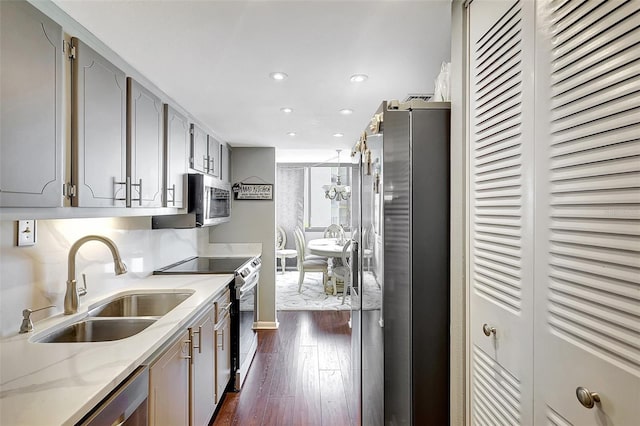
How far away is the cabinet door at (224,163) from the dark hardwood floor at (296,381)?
196 cm

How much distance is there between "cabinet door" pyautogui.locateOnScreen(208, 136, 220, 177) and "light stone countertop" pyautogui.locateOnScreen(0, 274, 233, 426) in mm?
2050

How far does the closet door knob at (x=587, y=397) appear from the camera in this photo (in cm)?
71

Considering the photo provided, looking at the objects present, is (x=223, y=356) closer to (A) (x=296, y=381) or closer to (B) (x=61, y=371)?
(A) (x=296, y=381)

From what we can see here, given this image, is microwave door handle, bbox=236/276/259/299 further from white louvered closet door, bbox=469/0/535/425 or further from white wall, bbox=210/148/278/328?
white louvered closet door, bbox=469/0/535/425

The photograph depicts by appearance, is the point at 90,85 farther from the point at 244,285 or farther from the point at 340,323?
the point at 340,323

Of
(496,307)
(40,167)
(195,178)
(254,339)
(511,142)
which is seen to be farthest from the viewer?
(254,339)

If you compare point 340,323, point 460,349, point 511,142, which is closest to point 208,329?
point 460,349

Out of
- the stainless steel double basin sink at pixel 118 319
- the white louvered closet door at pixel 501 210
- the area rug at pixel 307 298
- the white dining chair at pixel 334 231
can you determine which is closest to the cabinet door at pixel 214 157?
the stainless steel double basin sink at pixel 118 319

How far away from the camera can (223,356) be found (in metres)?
2.68

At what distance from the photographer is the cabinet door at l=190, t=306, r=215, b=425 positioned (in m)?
2.03

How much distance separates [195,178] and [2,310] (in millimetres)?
1604

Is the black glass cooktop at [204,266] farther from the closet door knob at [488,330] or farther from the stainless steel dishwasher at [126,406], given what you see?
the closet door knob at [488,330]

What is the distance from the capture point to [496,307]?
113 cm

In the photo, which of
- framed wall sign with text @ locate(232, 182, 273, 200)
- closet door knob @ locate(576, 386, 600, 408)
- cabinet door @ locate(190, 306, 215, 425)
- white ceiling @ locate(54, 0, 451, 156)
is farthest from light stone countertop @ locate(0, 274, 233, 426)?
framed wall sign with text @ locate(232, 182, 273, 200)
